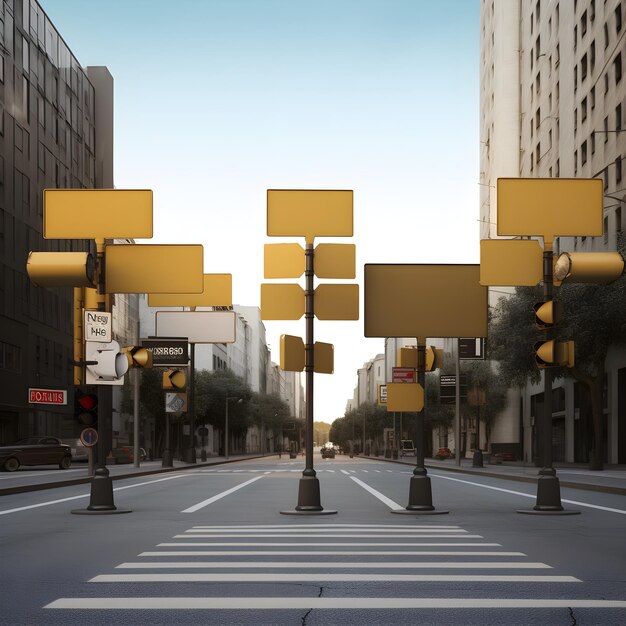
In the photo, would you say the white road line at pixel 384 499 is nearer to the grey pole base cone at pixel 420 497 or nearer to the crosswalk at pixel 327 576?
the grey pole base cone at pixel 420 497

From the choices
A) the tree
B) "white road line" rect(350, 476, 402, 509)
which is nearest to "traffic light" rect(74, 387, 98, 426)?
"white road line" rect(350, 476, 402, 509)

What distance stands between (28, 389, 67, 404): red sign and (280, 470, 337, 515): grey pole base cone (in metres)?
43.8

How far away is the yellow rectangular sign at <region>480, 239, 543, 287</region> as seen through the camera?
16.6m

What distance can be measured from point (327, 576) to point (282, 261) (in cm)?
854

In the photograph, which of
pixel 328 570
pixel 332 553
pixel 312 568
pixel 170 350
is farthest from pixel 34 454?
pixel 328 570

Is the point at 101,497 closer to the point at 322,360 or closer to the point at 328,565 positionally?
the point at 322,360

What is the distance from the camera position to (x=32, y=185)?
61094 mm

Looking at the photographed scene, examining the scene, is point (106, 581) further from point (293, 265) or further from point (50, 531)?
point (293, 265)

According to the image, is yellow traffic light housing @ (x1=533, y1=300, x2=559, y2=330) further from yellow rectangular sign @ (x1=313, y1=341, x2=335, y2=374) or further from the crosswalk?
the crosswalk

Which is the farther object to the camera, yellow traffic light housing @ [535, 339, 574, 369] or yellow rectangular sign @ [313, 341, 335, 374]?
yellow rectangular sign @ [313, 341, 335, 374]

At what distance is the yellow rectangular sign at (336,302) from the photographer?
16625mm

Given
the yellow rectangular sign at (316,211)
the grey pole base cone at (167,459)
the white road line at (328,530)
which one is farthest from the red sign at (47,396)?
the white road line at (328,530)

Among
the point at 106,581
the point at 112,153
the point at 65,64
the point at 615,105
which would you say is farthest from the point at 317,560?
the point at 112,153

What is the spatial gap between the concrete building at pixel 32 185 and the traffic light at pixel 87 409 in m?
39.7
